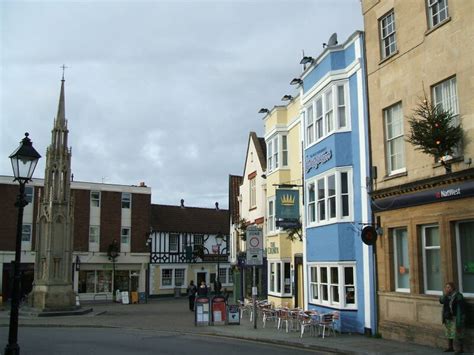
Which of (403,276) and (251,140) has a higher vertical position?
(251,140)

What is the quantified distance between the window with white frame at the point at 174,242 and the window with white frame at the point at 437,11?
4092 centimetres

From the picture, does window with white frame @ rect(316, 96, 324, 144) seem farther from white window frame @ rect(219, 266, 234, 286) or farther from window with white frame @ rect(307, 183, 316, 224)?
white window frame @ rect(219, 266, 234, 286)

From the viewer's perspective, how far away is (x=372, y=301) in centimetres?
1789

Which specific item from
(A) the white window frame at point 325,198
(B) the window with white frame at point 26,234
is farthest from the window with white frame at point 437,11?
(B) the window with white frame at point 26,234

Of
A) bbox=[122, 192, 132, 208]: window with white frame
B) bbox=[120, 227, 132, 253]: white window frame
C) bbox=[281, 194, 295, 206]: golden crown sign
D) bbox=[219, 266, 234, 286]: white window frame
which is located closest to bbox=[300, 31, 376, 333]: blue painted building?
bbox=[281, 194, 295, 206]: golden crown sign

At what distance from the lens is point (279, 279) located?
2752 cm

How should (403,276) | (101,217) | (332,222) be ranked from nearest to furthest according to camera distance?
(403,276), (332,222), (101,217)

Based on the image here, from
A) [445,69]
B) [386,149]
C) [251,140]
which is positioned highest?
[251,140]

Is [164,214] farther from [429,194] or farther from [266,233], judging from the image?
[429,194]

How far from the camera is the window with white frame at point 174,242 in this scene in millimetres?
53469

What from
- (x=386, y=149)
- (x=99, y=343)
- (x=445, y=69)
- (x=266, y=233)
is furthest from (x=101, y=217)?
(x=445, y=69)

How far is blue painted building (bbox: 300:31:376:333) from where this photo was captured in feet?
61.1

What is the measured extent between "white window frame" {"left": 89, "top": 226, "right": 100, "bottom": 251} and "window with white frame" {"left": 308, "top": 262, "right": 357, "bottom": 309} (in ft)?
99.1

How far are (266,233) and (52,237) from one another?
1167 centimetres
